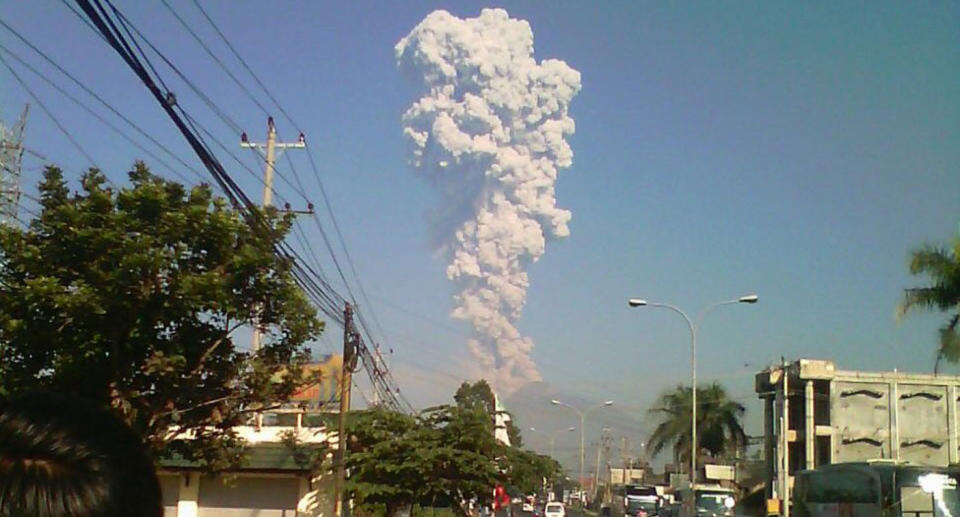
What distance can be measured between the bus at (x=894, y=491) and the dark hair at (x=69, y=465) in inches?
1000

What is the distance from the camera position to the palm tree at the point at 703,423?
73812mm

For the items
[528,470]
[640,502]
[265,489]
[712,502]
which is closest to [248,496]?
[265,489]

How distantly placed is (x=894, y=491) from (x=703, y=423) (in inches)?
1970

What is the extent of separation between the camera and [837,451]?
168 feet

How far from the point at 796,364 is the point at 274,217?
38848mm

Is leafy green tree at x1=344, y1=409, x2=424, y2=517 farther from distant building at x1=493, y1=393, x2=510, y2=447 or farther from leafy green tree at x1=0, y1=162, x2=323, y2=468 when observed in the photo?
leafy green tree at x1=0, y1=162, x2=323, y2=468

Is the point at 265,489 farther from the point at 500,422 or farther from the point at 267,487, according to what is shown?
the point at 500,422

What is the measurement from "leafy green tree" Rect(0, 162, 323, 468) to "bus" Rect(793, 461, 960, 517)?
14419mm

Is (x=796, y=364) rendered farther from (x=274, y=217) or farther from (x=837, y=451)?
(x=274, y=217)

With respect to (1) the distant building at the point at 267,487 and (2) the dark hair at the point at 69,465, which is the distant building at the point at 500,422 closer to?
(1) the distant building at the point at 267,487

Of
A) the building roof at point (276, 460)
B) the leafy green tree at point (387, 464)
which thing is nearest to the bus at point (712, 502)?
the leafy green tree at point (387, 464)

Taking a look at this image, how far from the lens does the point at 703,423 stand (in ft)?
243

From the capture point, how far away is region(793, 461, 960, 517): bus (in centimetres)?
2458

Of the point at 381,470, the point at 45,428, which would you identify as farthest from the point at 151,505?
the point at 381,470
